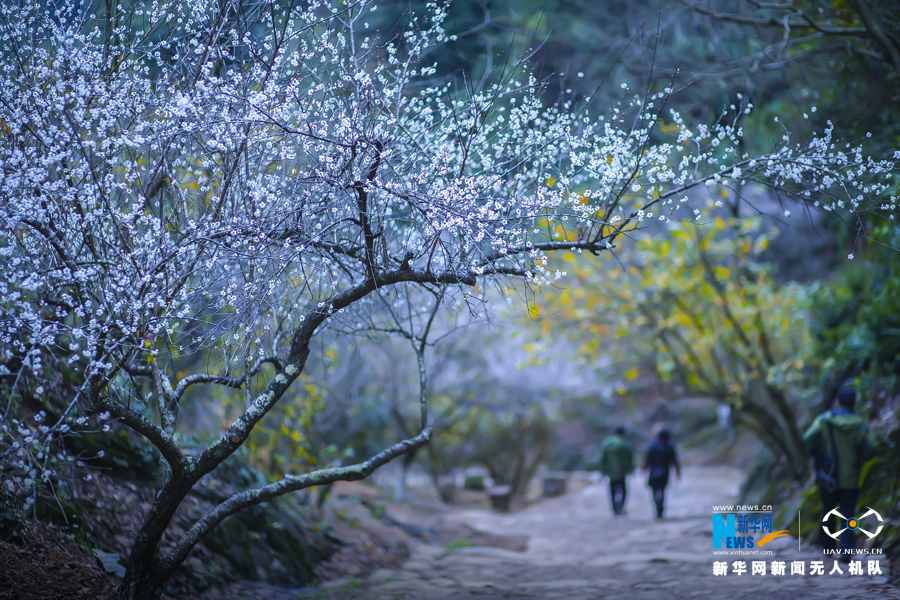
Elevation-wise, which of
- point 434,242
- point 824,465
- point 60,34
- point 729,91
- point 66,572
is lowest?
point 66,572

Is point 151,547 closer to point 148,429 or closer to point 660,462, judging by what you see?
point 148,429

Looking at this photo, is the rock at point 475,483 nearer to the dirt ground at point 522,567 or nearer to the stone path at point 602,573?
the dirt ground at point 522,567

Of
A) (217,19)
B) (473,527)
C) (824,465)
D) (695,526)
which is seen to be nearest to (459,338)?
(473,527)

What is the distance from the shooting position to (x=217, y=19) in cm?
449

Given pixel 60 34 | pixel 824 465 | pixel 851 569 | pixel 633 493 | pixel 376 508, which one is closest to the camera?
pixel 60 34

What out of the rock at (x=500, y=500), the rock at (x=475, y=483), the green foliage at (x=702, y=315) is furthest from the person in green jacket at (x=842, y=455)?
the rock at (x=475, y=483)

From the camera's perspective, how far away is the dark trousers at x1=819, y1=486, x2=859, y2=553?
6176mm

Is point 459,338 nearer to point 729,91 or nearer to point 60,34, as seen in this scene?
point 729,91

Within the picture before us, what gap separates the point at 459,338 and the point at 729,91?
23.6 ft

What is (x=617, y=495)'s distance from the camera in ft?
A: 38.1

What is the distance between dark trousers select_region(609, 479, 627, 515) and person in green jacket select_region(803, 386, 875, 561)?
16.5 ft

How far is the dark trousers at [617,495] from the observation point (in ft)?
37.3

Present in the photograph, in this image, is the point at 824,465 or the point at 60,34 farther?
the point at 824,465

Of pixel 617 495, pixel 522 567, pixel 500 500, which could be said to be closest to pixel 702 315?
pixel 617 495
